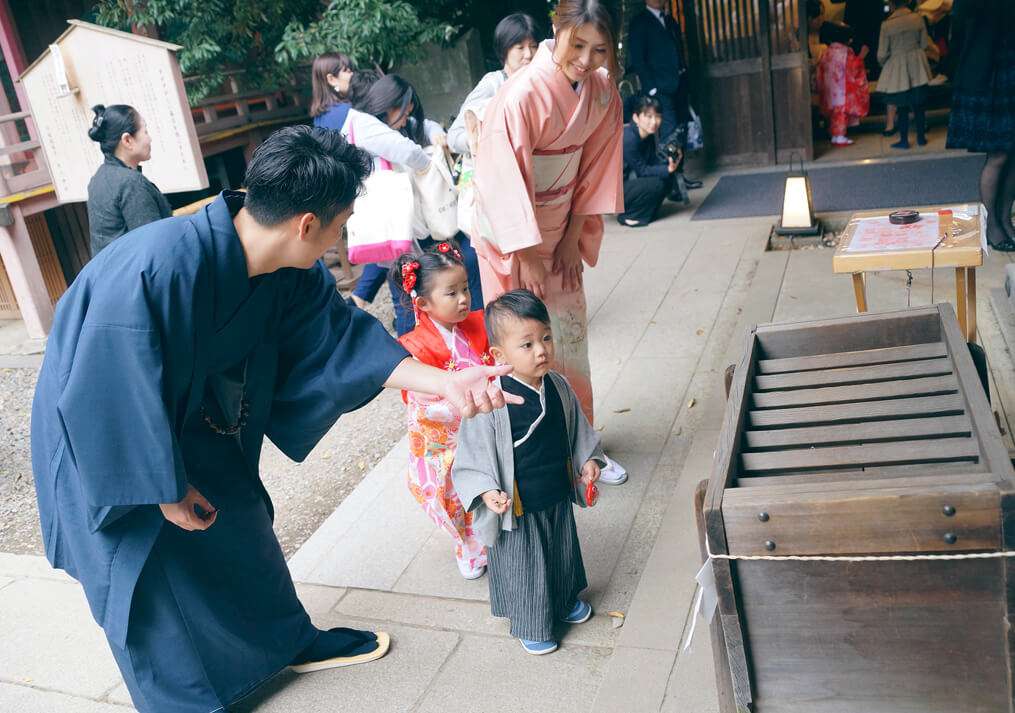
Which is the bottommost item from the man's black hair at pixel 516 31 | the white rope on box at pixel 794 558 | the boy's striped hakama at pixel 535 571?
the boy's striped hakama at pixel 535 571

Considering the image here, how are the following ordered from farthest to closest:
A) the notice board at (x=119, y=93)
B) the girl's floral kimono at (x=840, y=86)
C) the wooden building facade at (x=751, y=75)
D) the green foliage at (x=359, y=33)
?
A: 1. the girl's floral kimono at (x=840, y=86)
2. the wooden building facade at (x=751, y=75)
3. the green foliage at (x=359, y=33)
4. the notice board at (x=119, y=93)

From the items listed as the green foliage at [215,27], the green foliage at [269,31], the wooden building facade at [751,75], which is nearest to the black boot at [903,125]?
the wooden building facade at [751,75]

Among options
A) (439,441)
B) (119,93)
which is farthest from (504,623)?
(119,93)

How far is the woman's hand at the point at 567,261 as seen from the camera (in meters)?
3.93

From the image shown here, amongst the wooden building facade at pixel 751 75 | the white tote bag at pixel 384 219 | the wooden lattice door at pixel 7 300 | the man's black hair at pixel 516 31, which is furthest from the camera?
the wooden building facade at pixel 751 75

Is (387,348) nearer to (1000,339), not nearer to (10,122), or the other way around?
(1000,339)

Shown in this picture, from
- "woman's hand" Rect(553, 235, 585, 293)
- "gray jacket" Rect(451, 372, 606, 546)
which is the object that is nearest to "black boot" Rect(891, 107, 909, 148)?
"woman's hand" Rect(553, 235, 585, 293)

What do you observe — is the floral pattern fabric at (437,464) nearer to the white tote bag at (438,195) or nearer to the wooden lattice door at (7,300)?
the white tote bag at (438,195)

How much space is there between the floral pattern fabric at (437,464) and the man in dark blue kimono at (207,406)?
19.9 inches

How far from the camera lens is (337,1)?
7.88 metres

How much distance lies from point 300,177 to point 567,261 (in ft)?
6.01

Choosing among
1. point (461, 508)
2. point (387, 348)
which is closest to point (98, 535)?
point (387, 348)

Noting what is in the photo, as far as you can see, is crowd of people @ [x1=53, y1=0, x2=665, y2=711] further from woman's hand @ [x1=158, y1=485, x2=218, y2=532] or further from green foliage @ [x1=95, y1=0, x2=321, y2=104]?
green foliage @ [x1=95, y1=0, x2=321, y2=104]

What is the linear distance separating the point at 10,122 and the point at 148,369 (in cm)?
702
